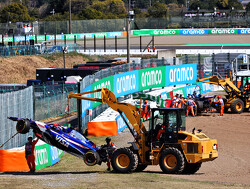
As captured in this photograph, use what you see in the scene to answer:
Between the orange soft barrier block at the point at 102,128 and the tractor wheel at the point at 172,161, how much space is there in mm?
9298

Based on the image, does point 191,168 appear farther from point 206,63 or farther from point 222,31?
point 222,31

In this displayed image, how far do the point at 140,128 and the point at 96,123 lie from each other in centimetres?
875

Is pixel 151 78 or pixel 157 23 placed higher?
pixel 157 23

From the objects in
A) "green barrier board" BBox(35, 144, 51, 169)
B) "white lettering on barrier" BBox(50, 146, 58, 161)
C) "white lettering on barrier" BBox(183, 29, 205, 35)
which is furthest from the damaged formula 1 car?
"white lettering on barrier" BBox(183, 29, 205, 35)

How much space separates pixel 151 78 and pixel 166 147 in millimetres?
21707

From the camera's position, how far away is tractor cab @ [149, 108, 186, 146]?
15414mm

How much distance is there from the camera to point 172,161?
50.6 ft

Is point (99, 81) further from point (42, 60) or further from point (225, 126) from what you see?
point (42, 60)

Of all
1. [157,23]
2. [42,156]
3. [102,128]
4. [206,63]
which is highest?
[157,23]

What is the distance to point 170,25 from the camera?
92562 mm

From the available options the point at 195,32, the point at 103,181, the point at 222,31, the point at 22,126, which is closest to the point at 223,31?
the point at 222,31

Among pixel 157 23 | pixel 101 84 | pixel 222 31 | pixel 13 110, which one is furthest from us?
pixel 157 23

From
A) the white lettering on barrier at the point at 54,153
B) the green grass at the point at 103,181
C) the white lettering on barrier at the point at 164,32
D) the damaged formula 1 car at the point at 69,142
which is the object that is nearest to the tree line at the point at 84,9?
the white lettering on barrier at the point at 164,32

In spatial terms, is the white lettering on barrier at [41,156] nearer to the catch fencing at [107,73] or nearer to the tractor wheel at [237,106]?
the catch fencing at [107,73]
